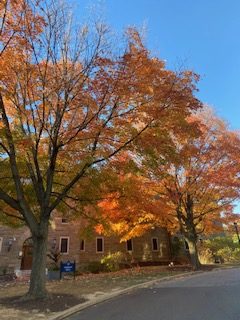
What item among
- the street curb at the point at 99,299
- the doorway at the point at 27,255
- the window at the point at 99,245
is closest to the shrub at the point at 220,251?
the window at the point at 99,245

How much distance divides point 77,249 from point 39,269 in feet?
51.9

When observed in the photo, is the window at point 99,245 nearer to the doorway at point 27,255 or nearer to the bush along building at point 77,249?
the bush along building at point 77,249

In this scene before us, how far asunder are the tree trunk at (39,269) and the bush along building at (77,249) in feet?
35.8

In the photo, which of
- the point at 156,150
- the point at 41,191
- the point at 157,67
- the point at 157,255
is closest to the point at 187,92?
the point at 157,67

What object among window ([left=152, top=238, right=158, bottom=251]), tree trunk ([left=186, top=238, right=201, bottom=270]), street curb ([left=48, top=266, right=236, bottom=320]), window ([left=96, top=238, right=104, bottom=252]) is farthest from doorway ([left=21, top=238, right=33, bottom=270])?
street curb ([left=48, top=266, right=236, bottom=320])

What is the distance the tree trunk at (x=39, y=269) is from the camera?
32.8 feet

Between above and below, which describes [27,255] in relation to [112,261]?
above

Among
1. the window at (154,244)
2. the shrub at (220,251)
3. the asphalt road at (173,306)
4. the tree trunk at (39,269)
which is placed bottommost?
the asphalt road at (173,306)

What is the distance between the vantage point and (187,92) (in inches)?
440

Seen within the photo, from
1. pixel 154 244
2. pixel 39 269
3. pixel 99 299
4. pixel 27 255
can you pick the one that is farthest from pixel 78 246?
pixel 99 299

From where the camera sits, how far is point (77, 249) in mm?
25703

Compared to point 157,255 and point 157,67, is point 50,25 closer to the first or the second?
point 157,67

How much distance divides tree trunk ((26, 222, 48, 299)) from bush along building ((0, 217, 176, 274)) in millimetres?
10914

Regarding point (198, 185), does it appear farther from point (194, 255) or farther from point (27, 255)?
point (27, 255)
